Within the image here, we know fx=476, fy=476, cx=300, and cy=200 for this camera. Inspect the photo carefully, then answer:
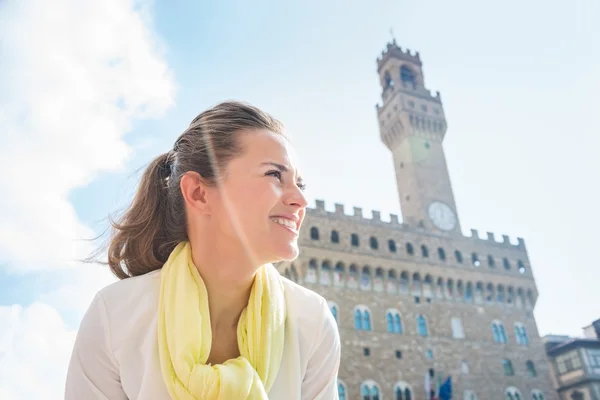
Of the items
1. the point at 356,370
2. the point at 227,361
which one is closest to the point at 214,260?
the point at 227,361

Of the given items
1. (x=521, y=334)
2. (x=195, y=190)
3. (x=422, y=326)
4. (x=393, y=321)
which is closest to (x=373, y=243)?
(x=393, y=321)

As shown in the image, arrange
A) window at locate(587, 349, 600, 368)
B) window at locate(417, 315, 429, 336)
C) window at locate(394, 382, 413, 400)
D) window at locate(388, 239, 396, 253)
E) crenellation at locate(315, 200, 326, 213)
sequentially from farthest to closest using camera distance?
1. window at locate(587, 349, 600, 368)
2. window at locate(388, 239, 396, 253)
3. crenellation at locate(315, 200, 326, 213)
4. window at locate(417, 315, 429, 336)
5. window at locate(394, 382, 413, 400)

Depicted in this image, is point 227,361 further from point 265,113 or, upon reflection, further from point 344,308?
point 344,308

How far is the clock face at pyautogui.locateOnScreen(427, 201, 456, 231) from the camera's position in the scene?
31922 mm

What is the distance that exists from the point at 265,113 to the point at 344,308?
2420cm

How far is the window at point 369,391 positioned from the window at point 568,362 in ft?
48.1

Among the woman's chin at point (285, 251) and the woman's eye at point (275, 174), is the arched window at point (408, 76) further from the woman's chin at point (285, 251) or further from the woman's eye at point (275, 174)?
the woman's chin at point (285, 251)

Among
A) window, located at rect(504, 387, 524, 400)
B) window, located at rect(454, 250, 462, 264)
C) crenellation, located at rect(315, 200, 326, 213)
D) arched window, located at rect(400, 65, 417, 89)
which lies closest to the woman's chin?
crenellation, located at rect(315, 200, 326, 213)

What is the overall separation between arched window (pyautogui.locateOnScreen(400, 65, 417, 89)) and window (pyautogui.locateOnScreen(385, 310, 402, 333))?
18.9 metres

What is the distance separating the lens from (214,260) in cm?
253

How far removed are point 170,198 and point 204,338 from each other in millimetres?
916

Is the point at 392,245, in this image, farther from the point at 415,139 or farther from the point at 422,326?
the point at 415,139

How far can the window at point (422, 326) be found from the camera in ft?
90.2

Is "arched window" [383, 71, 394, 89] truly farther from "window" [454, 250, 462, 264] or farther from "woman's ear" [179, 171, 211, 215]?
"woman's ear" [179, 171, 211, 215]
